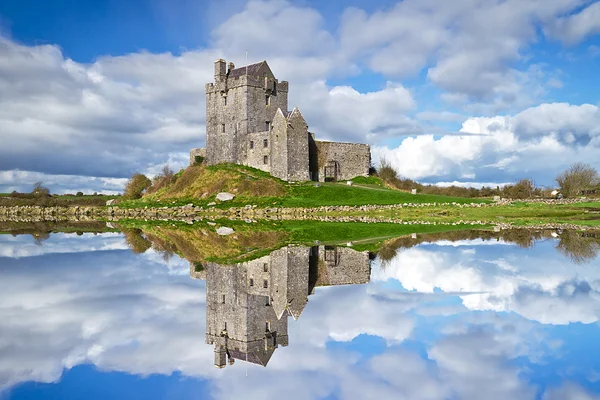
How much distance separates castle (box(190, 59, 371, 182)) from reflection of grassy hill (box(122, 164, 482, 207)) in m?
1.36

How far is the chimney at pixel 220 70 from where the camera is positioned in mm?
51688

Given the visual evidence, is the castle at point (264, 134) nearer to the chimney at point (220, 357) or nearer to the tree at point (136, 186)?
the tree at point (136, 186)

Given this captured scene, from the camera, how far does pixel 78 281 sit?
508 inches

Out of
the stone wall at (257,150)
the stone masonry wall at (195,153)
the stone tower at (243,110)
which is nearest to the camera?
the stone wall at (257,150)

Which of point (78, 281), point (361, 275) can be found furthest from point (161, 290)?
point (361, 275)

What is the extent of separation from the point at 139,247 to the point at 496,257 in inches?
470

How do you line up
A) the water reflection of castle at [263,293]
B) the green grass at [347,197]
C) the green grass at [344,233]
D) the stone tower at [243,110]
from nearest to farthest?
the water reflection of castle at [263,293] < the green grass at [344,233] < the green grass at [347,197] < the stone tower at [243,110]

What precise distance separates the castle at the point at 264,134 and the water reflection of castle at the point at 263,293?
29.1m

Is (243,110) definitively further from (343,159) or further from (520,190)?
(520,190)

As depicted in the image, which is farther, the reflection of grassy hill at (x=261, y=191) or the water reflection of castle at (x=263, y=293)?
the reflection of grassy hill at (x=261, y=191)

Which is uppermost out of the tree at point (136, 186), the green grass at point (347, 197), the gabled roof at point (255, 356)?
the tree at point (136, 186)

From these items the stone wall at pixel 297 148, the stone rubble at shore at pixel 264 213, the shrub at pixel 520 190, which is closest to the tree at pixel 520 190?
the shrub at pixel 520 190

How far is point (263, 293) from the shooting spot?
12641mm

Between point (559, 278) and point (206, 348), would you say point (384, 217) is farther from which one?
point (206, 348)
